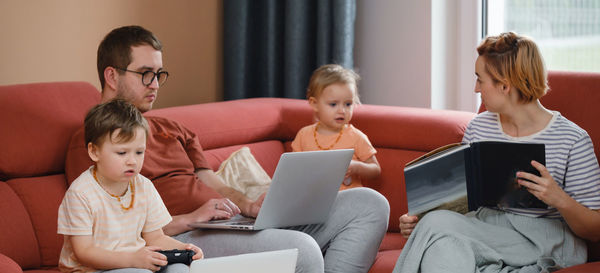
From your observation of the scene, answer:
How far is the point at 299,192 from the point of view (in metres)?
2.22

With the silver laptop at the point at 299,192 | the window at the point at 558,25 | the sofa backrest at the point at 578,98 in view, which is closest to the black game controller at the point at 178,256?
the silver laptop at the point at 299,192

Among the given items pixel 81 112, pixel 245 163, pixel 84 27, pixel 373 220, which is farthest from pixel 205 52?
pixel 373 220

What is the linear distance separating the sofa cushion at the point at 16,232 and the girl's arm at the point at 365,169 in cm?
109

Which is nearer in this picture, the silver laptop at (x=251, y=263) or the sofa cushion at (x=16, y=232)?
the silver laptop at (x=251, y=263)

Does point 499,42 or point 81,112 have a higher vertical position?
point 499,42

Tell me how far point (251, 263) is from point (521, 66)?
1.07m

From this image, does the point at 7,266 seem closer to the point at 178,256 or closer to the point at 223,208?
the point at 178,256

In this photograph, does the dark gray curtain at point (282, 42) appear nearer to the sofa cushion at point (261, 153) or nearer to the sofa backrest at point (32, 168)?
the sofa cushion at point (261, 153)

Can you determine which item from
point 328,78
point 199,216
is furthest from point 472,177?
point 328,78

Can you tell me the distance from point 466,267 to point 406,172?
0.30 metres

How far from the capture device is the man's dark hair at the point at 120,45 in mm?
2367

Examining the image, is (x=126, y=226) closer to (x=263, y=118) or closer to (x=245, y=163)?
(x=245, y=163)

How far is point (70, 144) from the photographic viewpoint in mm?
2318

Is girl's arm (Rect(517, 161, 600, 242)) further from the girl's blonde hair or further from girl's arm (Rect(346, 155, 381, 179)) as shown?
the girl's blonde hair
